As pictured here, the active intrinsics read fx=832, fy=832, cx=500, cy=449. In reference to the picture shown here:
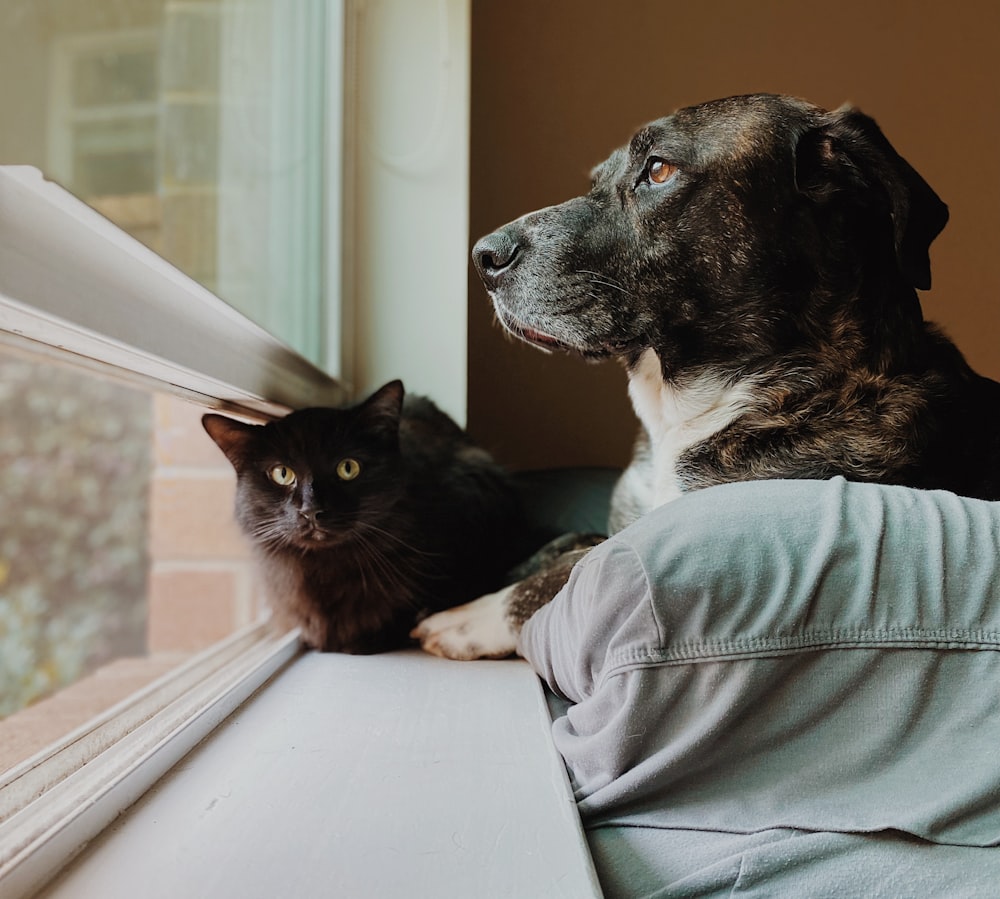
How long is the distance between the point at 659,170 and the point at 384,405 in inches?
22.3

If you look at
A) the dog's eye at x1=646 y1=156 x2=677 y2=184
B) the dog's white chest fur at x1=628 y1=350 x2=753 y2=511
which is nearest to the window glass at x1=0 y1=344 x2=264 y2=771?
the dog's white chest fur at x1=628 y1=350 x2=753 y2=511

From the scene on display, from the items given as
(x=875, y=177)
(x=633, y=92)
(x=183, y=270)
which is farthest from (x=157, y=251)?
(x=633, y=92)

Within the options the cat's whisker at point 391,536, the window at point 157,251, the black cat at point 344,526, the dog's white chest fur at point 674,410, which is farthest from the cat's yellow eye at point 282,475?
the dog's white chest fur at point 674,410

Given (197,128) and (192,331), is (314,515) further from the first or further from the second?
(197,128)

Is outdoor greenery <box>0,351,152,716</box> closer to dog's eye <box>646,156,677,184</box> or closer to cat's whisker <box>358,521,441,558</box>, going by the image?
cat's whisker <box>358,521,441,558</box>

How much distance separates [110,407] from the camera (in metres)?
1.43

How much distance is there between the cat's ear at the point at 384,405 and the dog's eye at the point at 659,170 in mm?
511

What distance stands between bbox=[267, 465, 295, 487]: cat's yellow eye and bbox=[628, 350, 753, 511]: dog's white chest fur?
1.85ft

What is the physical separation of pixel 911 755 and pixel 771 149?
81cm

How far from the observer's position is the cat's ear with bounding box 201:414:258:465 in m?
1.25

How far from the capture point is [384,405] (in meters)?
1.38

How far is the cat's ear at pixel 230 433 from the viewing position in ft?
4.12

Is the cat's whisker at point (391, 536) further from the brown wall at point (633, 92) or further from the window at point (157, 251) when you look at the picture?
the brown wall at point (633, 92)

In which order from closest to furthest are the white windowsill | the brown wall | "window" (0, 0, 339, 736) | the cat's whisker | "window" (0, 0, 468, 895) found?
the white windowsill
"window" (0, 0, 468, 895)
"window" (0, 0, 339, 736)
the cat's whisker
the brown wall
